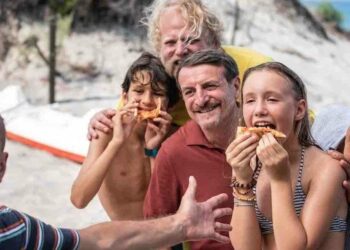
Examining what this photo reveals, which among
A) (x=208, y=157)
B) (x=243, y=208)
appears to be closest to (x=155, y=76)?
(x=208, y=157)

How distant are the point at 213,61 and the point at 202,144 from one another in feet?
0.99

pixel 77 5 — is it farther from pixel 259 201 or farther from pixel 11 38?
pixel 259 201

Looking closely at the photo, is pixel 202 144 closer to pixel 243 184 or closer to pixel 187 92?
pixel 187 92

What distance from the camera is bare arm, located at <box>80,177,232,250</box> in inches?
71.9

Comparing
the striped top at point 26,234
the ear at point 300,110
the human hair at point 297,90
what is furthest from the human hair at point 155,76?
the striped top at point 26,234

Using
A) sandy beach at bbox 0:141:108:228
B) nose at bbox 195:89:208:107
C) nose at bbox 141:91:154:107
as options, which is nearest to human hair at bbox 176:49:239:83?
nose at bbox 195:89:208:107

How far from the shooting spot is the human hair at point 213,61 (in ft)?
7.85

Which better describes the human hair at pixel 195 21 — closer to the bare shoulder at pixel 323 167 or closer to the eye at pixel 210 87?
the eye at pixel 210 87

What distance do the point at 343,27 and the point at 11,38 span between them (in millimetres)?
7627

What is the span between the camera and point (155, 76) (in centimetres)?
262

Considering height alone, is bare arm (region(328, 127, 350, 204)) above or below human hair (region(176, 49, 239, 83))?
below

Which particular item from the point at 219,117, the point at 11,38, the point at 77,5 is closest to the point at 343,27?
the point at 77,5

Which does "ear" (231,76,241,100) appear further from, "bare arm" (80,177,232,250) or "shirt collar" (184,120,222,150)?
"bare arm" (80,177,232,250)

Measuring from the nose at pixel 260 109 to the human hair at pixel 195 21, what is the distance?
26.7 inches
